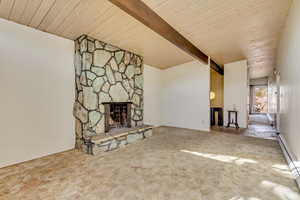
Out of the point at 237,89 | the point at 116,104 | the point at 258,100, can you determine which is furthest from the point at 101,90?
the point at 258,100

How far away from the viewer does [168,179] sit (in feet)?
6.48

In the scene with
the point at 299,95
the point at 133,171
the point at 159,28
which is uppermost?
the point at 159,28

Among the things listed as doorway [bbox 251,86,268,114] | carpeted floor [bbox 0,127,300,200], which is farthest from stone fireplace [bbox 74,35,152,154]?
doorway [bbox 251,86,268,114]

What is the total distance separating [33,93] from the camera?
2.68 metres

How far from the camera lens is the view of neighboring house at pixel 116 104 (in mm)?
1879

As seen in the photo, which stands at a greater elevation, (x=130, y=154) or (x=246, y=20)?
(x=246, y=20)

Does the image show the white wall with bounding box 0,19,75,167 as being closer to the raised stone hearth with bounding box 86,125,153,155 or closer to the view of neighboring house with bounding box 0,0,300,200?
the view of neighboring house with bounding box 0,0,300,200

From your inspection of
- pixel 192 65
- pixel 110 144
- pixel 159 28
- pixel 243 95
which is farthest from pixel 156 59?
pixel 243 95

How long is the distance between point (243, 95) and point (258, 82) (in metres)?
6.86

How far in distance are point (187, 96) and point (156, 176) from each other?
392 cm

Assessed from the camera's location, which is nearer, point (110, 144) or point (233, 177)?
point (233, 177)

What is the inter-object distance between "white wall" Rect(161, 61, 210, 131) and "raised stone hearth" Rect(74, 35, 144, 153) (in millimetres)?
2383

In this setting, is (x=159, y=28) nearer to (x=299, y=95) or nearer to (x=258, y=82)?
(x=299, y=95)

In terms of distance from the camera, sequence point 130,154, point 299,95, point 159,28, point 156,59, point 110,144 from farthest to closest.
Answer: point 156,59 → point 110,144 → point 130,154 → point 159,28 → point 299,95
